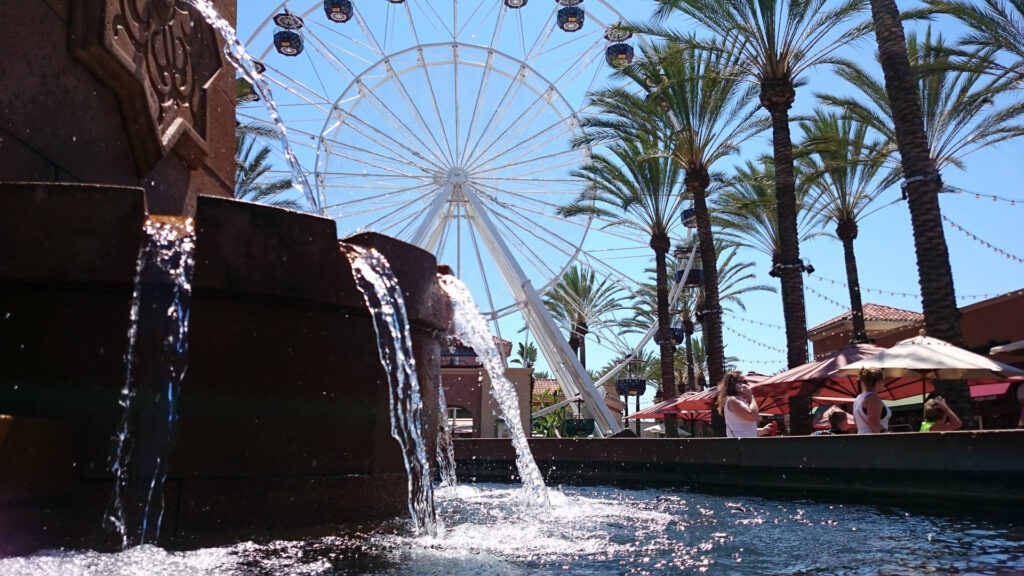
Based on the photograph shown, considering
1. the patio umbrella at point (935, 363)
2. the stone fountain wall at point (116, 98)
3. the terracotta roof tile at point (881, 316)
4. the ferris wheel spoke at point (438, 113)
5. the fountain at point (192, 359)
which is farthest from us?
the terracotta roof tile at point (881, 316)

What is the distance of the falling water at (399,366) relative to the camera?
4719 mm

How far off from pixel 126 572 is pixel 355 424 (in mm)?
1507

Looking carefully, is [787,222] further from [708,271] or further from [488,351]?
[488,351]

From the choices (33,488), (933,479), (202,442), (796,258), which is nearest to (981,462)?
(933,479)

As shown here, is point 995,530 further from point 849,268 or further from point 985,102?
point 849,268

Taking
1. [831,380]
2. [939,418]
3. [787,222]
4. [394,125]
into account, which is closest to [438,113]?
[394,125]

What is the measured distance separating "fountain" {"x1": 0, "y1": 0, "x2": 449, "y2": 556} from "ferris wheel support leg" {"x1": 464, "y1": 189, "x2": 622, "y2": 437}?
21.2 metres

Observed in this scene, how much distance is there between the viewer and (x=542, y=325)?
27359 millimetres

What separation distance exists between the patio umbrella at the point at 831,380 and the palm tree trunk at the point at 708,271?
689 cm

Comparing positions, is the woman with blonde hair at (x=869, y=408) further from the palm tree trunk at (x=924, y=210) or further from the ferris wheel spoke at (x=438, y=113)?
the ferris wheel spoke at (x=438, y=113)

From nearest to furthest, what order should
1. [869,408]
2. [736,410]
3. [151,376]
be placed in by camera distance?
[151,376] → [869,408] → [736,410]

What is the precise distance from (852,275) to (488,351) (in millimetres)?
24226

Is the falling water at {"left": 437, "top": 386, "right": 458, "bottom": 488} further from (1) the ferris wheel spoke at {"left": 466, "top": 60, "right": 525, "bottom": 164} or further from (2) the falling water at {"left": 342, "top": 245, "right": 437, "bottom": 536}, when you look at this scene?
(1) the ferris wheel spoke at {"left": 466, "top": 60, "right": 525, "bottom": 164}

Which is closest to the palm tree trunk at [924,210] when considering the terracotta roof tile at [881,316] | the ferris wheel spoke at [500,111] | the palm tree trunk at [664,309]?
the palm tree trunk at [664,309]
